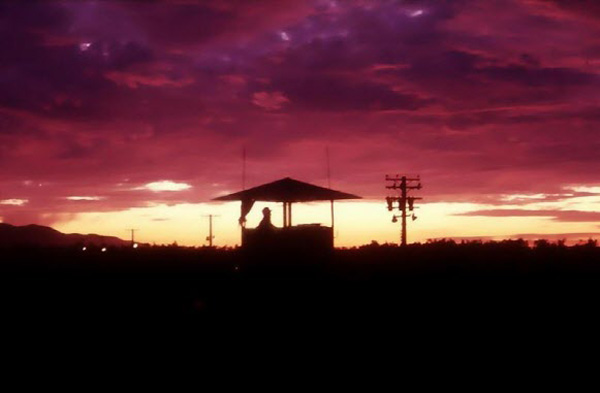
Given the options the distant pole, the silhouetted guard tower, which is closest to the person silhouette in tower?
the silhouetted guard tower

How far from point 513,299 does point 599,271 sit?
1045 centimetres

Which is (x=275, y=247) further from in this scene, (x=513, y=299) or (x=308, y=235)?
(x=513, y=299)

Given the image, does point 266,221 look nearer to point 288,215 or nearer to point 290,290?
point 288,215

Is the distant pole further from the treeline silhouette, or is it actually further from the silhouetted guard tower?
the silhouetted guard tower

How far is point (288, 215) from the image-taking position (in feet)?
72.5

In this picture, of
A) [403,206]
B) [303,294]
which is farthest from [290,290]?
[403,206]

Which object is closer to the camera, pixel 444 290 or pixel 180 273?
pixel 444 290

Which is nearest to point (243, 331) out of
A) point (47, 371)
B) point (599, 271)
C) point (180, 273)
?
point (47, 371)

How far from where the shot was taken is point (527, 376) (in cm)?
919

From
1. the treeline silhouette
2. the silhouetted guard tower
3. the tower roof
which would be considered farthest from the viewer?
the tower roof

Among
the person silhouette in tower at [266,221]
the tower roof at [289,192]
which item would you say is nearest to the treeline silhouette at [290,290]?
the person silhouette in tower at [266,221]

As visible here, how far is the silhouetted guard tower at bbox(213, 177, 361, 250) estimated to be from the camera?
815 inches

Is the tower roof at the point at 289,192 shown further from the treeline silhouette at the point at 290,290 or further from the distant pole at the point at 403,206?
the distant pole at the point at 403,206

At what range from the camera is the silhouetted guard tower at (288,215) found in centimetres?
2070
